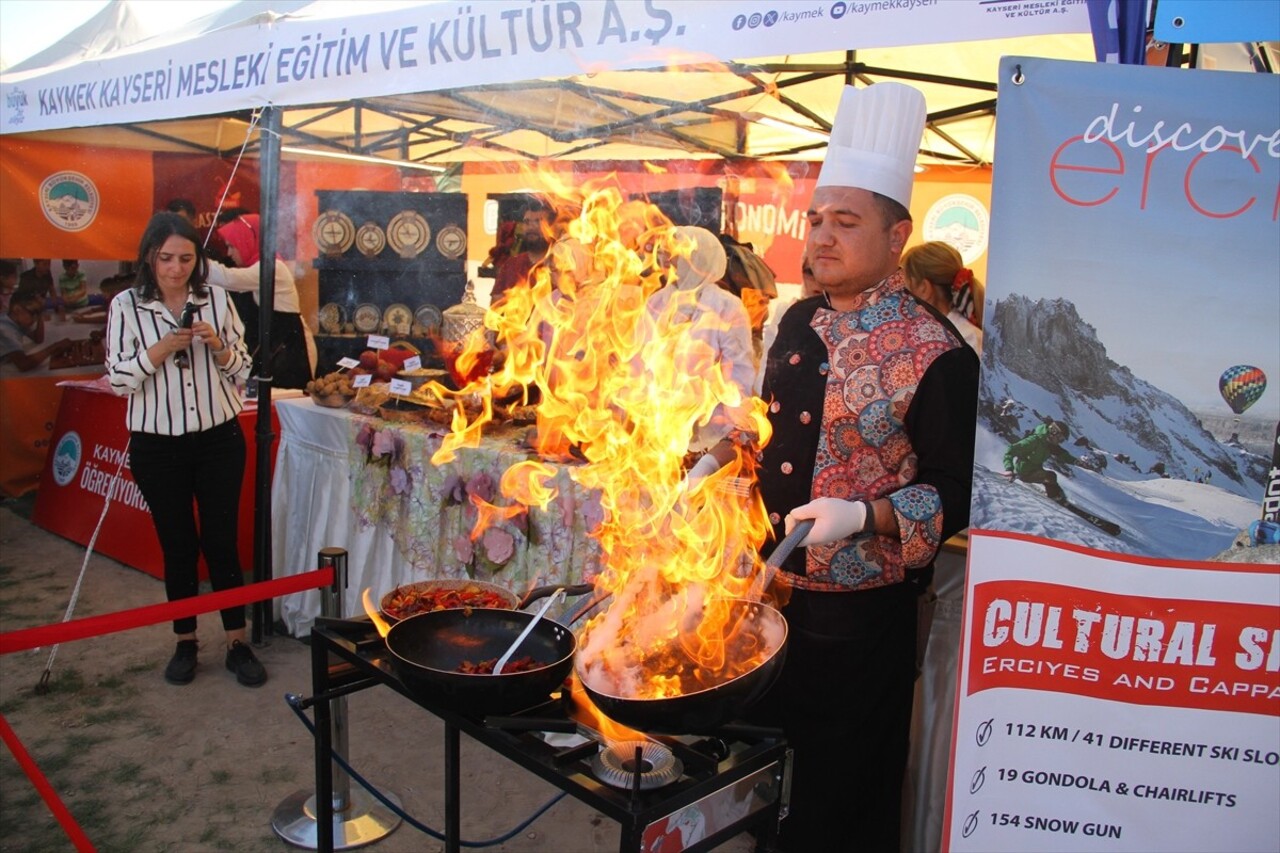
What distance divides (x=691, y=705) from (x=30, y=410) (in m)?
8.25

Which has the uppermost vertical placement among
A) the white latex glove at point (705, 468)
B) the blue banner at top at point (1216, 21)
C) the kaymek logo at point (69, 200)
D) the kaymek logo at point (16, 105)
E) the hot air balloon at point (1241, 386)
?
the kaymek logo at point (16, 105)

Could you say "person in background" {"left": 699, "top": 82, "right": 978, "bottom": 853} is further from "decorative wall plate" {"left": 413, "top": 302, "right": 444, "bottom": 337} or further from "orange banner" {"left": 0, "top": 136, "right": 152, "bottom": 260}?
"orange banner" {"left": 0, "top": 136, "right": 152, "bottom": 260}

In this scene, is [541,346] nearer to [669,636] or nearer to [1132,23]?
[669,636]

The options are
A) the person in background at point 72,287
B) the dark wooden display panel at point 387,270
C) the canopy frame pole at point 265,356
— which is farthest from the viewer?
the person in background at point 72,287

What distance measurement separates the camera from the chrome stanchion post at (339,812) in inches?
127

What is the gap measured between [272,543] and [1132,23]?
4.98 metres

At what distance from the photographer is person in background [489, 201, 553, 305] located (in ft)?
17.2

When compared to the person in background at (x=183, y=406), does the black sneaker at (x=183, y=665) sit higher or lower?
lower

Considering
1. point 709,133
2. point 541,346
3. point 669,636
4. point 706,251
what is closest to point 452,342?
point 541,346

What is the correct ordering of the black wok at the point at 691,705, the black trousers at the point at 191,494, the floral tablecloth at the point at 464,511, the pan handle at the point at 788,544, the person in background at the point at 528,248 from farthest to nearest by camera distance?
the person in background at the point at 528,248, the black trousers at the point at 191,494, the floral tablecloth at the point at 464,511, the pan handle at the point at 788,544, the black wok at the point at 691,705

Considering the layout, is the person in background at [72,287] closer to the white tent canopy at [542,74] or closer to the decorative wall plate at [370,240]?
the white tent canopy at [542,74]

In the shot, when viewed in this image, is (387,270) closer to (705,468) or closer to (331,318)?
(331,318)

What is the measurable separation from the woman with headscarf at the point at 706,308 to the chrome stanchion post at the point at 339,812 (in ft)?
5.57

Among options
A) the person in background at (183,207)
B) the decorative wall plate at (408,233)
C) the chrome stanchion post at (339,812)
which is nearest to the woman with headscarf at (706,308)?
the decorative wall plate at (408,233)
